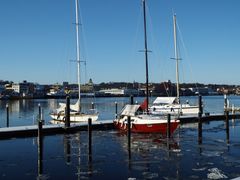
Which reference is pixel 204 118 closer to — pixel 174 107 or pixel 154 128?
pixel 174 107

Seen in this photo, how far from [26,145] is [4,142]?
8.08ft

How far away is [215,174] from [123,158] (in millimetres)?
6785

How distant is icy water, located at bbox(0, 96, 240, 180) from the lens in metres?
22.2

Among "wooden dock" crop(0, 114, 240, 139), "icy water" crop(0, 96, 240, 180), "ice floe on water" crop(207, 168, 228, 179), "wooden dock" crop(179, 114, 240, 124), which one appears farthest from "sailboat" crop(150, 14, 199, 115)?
"ice floe on water" crop(207, 168, 228, 179)

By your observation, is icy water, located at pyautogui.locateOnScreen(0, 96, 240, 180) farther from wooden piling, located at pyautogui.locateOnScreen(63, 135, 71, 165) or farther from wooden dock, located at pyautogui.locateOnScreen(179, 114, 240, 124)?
wooden dock, located at pyautogui.locateOnScreen(179, 114, 240, 124)

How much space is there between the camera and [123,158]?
26.7 metres

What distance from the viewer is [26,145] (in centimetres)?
3206

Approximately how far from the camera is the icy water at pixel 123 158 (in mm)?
22250

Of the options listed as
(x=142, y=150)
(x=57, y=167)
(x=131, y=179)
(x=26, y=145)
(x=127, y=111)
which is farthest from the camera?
(x=127, y=111)

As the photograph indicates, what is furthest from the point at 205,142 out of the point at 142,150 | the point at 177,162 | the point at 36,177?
the point at 36,177

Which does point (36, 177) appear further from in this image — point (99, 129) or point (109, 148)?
point (99, 129)

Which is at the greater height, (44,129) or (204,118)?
(44,129)

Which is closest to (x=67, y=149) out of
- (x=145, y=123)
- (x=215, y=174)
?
(x=145, y=123)

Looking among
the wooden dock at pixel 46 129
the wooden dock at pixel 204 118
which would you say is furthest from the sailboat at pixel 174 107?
the wooden dock at pixel 46 129
